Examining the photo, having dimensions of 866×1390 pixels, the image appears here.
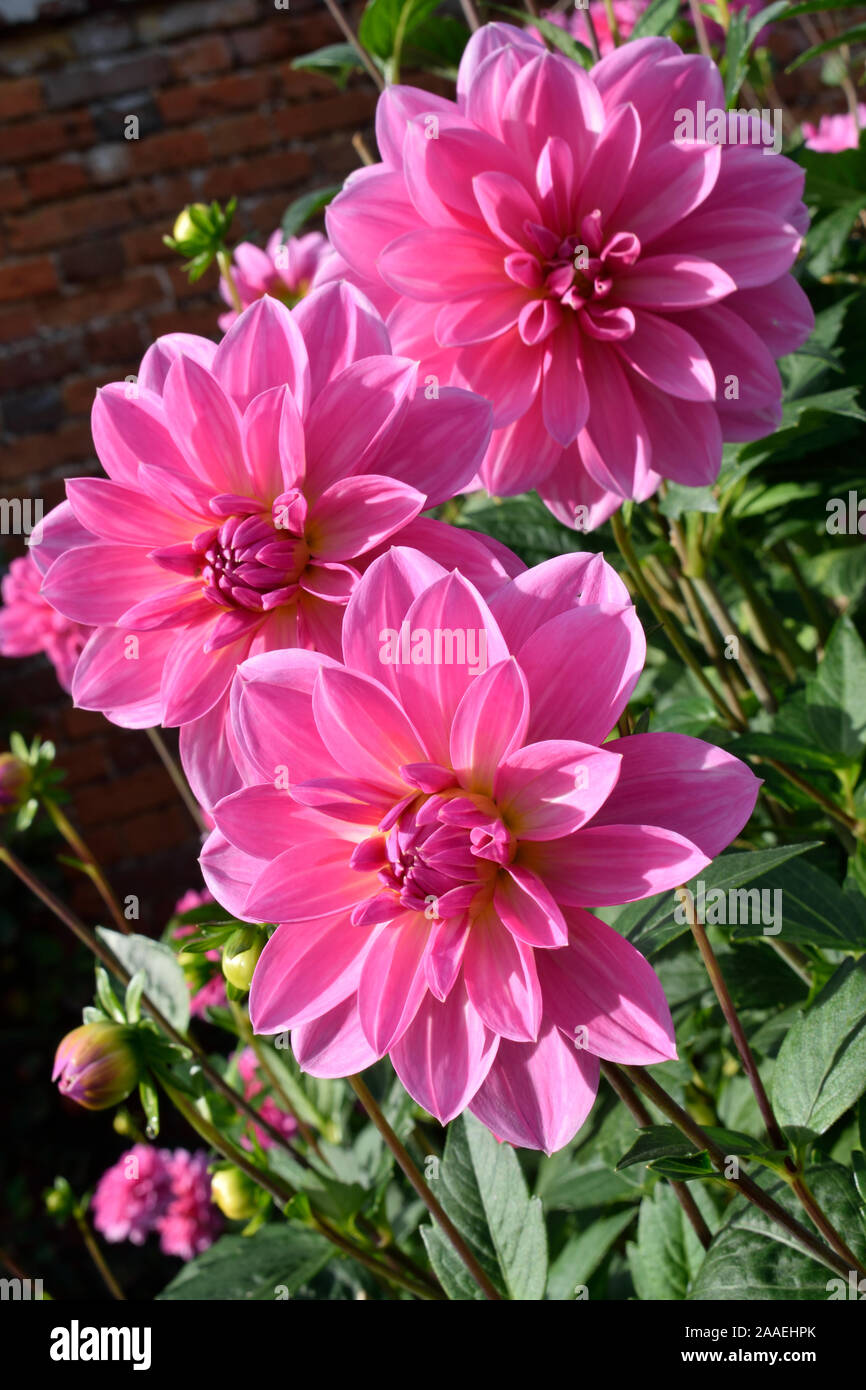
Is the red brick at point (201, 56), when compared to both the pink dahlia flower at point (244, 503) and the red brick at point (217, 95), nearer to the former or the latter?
the red brick at point (217, 95)

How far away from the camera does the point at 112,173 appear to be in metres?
2.06

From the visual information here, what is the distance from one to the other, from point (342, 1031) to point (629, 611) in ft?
0.60

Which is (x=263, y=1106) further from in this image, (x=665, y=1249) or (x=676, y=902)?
(x=676, y=902)

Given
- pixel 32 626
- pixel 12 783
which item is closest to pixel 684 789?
pixel 12 783

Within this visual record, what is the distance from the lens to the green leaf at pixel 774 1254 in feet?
1.54

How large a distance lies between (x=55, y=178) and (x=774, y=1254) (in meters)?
2.14

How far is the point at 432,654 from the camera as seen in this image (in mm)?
385

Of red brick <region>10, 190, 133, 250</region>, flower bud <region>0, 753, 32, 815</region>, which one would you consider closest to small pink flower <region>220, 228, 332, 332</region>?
flower bud <region>0, 753, 32, 815</region>

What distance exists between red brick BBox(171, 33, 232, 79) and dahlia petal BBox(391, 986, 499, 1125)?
6.90 feet

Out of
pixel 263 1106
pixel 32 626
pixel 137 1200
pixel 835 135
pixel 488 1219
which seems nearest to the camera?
pixel 488 1219

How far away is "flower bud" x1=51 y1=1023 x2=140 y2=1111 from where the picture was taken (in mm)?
554

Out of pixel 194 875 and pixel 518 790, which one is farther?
pixel 194 875

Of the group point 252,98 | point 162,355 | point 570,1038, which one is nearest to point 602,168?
point 162,355
